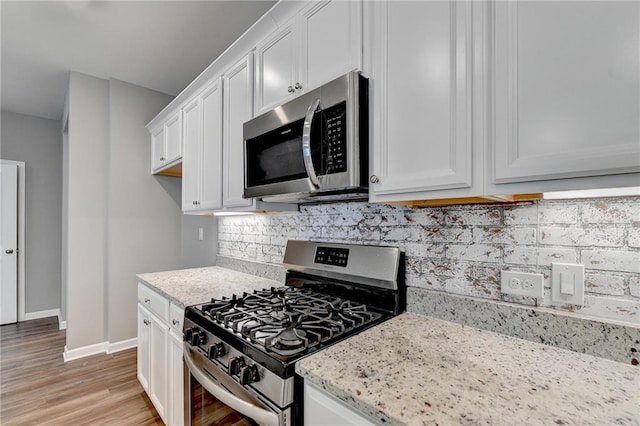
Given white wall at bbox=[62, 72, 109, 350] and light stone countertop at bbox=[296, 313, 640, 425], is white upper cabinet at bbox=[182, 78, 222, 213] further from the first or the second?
light stone countertop at bbox=[296, 313, 640, 425]

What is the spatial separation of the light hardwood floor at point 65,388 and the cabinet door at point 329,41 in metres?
2.28

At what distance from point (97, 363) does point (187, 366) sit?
2047 mm

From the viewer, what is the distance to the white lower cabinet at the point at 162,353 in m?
1.67

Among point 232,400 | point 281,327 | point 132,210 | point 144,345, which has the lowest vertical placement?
point 144,345

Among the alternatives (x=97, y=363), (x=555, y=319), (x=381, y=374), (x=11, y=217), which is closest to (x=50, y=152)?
(x=11, y=217)

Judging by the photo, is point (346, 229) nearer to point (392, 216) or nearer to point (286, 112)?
point (392, 216)

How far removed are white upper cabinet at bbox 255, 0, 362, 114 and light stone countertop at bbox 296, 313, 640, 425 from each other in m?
1.03

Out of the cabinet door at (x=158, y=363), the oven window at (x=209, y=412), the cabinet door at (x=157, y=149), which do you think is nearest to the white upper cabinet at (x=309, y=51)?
the oven window at (x=209, y=412)

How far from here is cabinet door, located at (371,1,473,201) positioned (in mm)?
927

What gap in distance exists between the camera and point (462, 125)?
923 mm

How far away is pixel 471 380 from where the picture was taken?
0.80m

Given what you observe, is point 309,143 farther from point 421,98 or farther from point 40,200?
point 40,200

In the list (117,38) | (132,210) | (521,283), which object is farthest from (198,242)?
(521,283)

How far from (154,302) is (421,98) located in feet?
6.39
